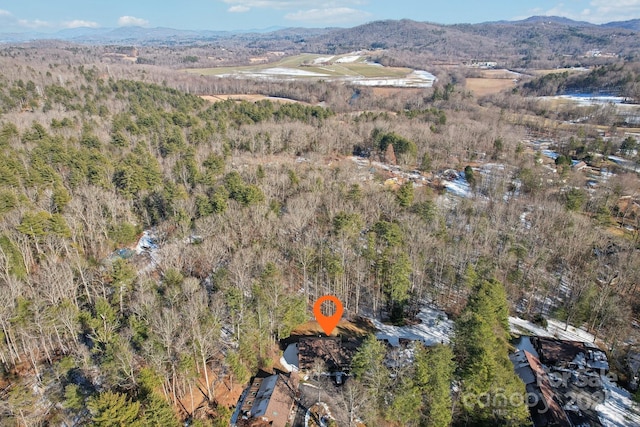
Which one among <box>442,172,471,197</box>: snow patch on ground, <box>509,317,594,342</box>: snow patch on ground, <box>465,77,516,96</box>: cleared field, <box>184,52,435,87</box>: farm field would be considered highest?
<box>184,52,435,87</box>: farm field

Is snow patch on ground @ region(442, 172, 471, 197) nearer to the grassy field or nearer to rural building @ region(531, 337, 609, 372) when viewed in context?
rural building @ region(531, 337, 609, 372)

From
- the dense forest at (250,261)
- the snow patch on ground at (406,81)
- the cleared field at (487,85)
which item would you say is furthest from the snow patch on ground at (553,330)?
the snow patch on ground at (406,81)

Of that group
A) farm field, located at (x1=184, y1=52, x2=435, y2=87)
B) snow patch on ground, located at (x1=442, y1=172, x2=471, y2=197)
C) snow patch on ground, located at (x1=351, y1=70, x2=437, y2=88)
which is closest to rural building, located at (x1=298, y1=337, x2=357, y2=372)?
snow patch on ground, located at (x1=442, y1=172, x2=471, y2=197)

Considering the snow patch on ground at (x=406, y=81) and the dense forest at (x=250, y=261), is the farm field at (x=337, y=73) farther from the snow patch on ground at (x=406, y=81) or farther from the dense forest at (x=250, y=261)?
the dense forest at (x=250, y=261)

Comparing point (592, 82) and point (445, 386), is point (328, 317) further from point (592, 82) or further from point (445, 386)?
point (592, 82)

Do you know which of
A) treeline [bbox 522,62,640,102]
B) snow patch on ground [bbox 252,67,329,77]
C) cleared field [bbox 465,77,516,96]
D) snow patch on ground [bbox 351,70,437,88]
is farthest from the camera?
snow patch on ground [bbox 252,67,329,77]

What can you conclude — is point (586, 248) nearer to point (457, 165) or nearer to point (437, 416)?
point (437, 416)
